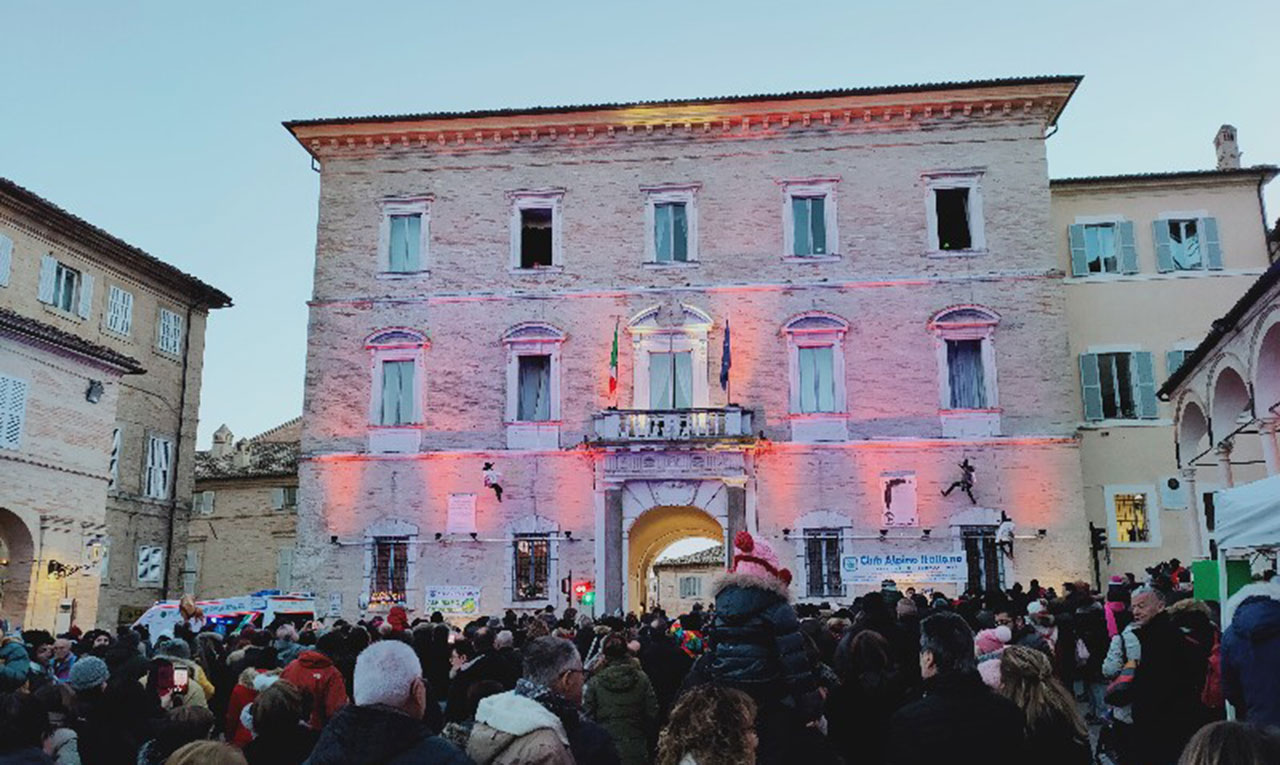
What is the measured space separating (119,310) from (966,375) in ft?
83.6

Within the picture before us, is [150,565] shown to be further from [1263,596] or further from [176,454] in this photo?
[1263,596]

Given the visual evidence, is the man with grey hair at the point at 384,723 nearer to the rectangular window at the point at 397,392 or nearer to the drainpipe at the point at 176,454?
the rectangular window at the point at 397,392

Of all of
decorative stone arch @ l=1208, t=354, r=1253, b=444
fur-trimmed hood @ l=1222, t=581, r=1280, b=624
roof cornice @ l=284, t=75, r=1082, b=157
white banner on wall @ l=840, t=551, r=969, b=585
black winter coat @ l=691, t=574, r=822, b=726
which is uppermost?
roof cornice @ l=284, t=75, r=1082, b=157

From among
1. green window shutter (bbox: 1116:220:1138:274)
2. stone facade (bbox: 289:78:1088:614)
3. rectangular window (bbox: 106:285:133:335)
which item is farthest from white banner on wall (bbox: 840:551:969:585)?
rectangular window (bbox: 106:285:133:335)

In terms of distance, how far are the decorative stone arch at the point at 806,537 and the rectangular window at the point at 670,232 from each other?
7.71 metres

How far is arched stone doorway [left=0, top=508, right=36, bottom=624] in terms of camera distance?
23.6 meters

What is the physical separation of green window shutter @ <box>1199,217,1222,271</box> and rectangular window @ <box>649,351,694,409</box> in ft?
47.5

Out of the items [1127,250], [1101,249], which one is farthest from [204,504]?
[1127,250]

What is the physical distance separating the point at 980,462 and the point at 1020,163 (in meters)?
8.10

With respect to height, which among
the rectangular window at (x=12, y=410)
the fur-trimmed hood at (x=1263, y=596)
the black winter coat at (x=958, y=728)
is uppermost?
the rectangular window at (x=12, y=410)

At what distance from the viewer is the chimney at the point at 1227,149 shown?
3431 cm

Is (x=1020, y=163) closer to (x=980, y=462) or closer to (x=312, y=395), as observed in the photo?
(x=980, y=462)

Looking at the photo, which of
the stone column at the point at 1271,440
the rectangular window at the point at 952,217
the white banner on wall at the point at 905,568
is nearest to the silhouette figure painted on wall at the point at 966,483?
the white banner on wall at the point at 905,568

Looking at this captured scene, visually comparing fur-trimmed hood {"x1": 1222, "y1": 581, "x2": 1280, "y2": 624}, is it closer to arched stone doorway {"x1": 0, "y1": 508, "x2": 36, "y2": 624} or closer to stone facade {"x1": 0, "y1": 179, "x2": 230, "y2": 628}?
arched stone doorway {"x1": 0, "y1": 508, "x2": 36, "y2": 624}
